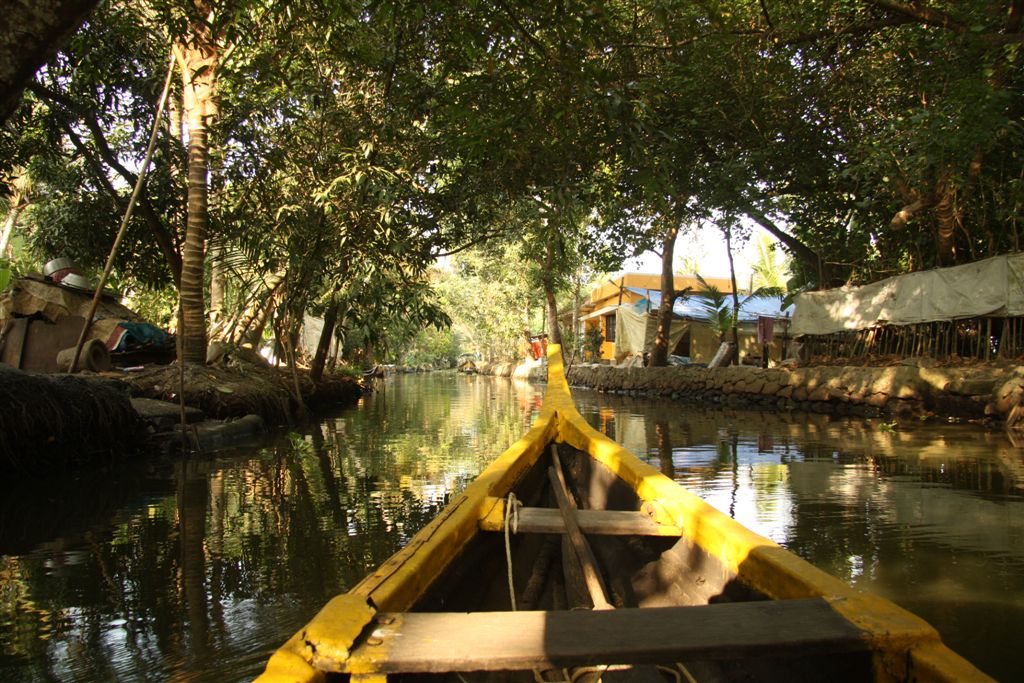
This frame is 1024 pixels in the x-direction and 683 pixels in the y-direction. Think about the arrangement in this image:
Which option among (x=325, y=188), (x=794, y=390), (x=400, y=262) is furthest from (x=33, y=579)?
(x=794, y=390)

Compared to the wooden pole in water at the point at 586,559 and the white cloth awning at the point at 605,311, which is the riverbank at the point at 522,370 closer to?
the white cloth awning at the point at 605,311

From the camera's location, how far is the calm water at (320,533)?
2.72 m

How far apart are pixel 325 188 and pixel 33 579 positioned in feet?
22.4

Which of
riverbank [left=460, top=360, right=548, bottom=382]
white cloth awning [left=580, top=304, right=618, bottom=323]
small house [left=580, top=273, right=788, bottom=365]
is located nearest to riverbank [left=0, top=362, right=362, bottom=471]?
small house [left=580, top=273, right=788, bottom=365]

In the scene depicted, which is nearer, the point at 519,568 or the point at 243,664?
the point at 243,664

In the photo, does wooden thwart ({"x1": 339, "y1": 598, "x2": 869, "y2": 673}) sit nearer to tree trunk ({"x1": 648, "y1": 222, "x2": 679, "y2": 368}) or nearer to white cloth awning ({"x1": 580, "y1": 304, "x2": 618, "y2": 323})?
tree trunk ({"x1": 648, "y1": 222, "x2": 679, "y2": 368})

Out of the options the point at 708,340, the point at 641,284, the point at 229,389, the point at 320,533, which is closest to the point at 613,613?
the point at 320,533

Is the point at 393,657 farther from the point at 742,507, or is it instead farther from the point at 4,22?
the point at 742,507

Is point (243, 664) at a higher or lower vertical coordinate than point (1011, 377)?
lower

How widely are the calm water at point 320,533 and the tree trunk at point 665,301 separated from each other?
8378mm

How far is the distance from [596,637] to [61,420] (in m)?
6.46

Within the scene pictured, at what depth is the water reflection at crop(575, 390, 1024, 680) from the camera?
3062mm

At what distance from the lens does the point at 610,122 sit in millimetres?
4199

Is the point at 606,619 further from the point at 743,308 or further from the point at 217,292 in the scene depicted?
the point at 743,308
